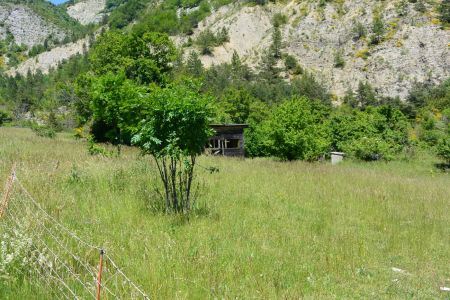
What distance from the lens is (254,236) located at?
21.1 ft

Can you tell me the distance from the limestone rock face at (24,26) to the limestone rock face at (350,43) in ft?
368

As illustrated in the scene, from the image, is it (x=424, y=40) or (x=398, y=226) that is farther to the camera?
(x=424, y=40)

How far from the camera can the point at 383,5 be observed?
3605 inches

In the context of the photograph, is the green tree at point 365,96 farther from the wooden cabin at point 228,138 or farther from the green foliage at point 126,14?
the green foliage at point 126,14

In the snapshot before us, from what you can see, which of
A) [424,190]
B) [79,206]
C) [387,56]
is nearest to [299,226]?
[79,206]

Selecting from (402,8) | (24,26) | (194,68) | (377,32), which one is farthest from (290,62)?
(24,26)

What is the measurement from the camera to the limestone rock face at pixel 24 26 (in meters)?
185

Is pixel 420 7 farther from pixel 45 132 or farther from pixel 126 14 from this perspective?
pixel 126 14

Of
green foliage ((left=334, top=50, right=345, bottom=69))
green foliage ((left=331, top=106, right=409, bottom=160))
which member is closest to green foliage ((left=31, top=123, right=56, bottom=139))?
green foliage ((left=331, top=106, right=409, bottom=160))

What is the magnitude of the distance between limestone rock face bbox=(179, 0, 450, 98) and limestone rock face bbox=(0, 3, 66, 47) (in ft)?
368

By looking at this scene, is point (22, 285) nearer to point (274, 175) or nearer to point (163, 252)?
point (163, 252)

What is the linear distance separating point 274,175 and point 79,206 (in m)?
8.63

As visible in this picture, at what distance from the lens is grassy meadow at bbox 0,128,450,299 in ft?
15.2

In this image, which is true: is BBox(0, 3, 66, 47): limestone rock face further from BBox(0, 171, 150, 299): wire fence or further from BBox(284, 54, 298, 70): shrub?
BBox(0, 171, 150, 299): wire fence
